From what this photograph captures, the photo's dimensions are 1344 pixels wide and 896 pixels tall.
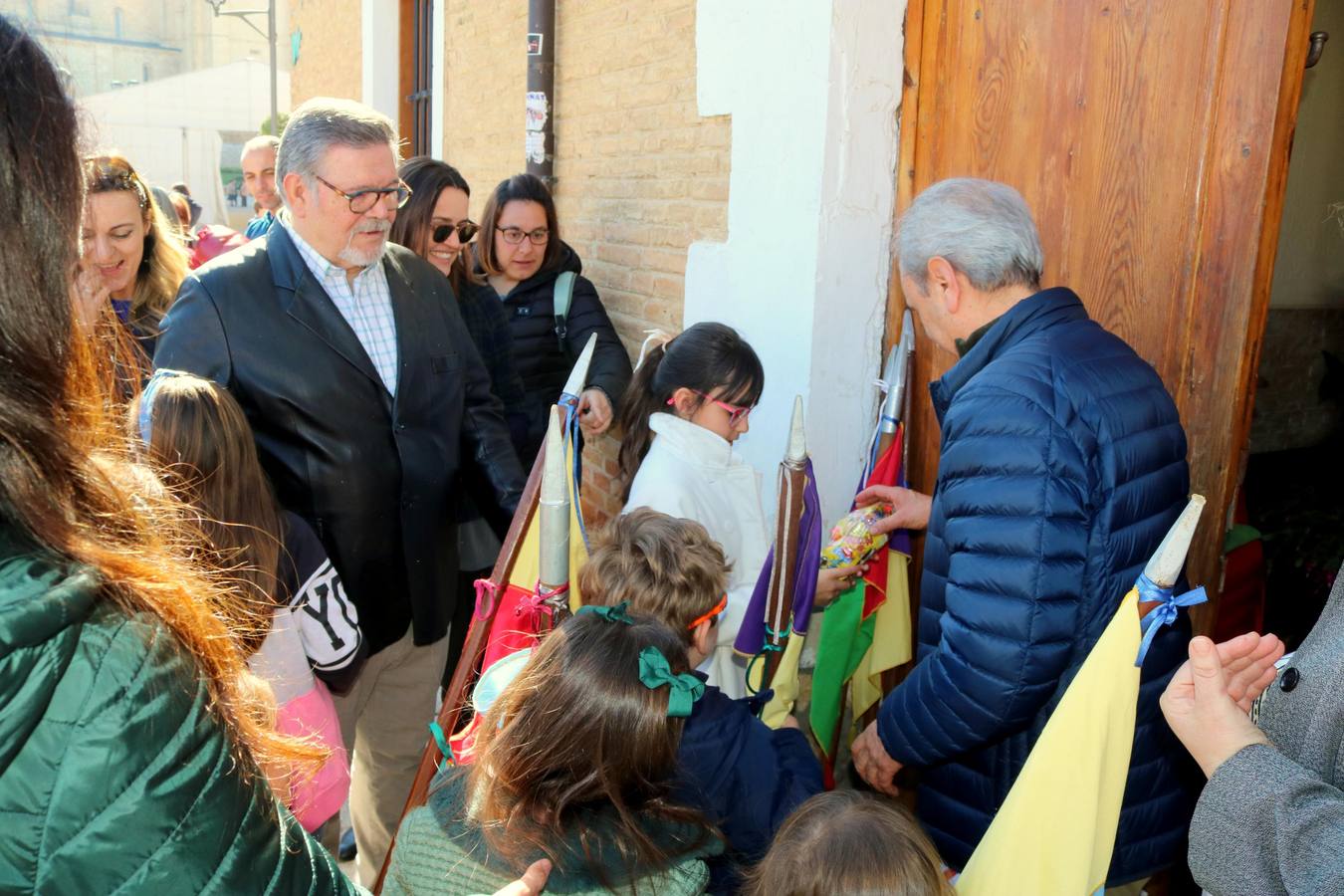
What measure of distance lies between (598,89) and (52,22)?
404 cm

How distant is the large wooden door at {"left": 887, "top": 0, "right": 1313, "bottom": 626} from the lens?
2.40 meters

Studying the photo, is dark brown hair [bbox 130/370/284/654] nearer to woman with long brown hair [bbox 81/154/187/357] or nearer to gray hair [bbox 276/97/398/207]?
gray hair [bbox 276/97/398/207]

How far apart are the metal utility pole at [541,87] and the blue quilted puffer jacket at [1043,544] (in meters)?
3.73

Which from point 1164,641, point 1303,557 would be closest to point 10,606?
point 1164,641

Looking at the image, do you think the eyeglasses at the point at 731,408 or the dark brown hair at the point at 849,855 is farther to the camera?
the eyeglasses at the point at 731,408

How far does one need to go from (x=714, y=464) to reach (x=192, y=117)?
35.1 m

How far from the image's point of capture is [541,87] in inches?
211

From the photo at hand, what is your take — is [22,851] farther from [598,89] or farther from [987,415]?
[598,89]

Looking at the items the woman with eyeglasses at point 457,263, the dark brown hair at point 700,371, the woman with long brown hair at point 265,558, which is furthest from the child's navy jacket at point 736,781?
the woman with eyeglasses at point 457,263

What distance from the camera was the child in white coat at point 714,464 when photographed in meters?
2.75

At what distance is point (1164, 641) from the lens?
6.97ft

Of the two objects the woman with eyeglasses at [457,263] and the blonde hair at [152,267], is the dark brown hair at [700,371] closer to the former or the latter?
the woman with eyeglasses at [457,263]

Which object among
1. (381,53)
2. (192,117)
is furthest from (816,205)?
(192,117)

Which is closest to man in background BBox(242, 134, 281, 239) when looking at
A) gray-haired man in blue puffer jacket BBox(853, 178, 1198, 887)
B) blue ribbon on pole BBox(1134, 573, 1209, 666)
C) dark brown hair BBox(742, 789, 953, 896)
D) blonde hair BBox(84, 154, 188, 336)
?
blonde hair BBox(84, 154, 188, 336)
